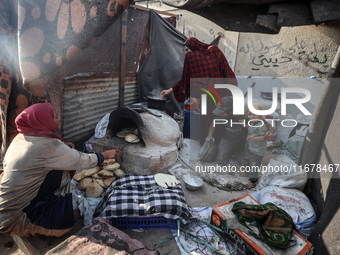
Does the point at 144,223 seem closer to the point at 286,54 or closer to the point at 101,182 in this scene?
the point at 101,182

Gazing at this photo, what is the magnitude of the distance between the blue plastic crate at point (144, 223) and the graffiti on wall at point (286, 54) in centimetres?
585

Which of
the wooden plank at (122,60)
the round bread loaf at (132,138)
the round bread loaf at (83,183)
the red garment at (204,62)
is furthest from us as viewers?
the wooden plank at (122,60)

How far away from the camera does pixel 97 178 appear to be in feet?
10.5

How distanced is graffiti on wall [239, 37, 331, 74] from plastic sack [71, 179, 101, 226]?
6347 millimetres

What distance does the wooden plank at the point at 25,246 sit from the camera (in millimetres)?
2186

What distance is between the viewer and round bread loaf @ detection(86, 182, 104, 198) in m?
2.96

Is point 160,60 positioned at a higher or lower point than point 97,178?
higher

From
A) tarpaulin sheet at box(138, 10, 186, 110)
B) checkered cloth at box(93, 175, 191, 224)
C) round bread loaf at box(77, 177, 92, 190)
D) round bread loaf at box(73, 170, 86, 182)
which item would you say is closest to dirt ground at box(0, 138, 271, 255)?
checkered cloth at box(93, 175, 191, 224)

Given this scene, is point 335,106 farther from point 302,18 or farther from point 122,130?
point 122,130

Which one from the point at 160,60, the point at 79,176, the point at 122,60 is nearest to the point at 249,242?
the point at 79,176

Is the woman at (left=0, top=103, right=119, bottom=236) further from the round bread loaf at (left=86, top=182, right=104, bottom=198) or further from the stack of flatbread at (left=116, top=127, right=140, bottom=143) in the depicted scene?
the stack of flatbread at (left=116, top=127, right=140, bottom=143)

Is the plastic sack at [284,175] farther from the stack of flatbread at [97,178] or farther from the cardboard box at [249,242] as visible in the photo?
the stack of flatbread at [97,178]

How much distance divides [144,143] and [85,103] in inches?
69.0

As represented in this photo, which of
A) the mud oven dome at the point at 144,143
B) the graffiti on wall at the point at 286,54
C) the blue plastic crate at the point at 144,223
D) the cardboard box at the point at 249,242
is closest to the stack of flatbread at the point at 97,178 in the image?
the mud oven dome at the point at 144,143
